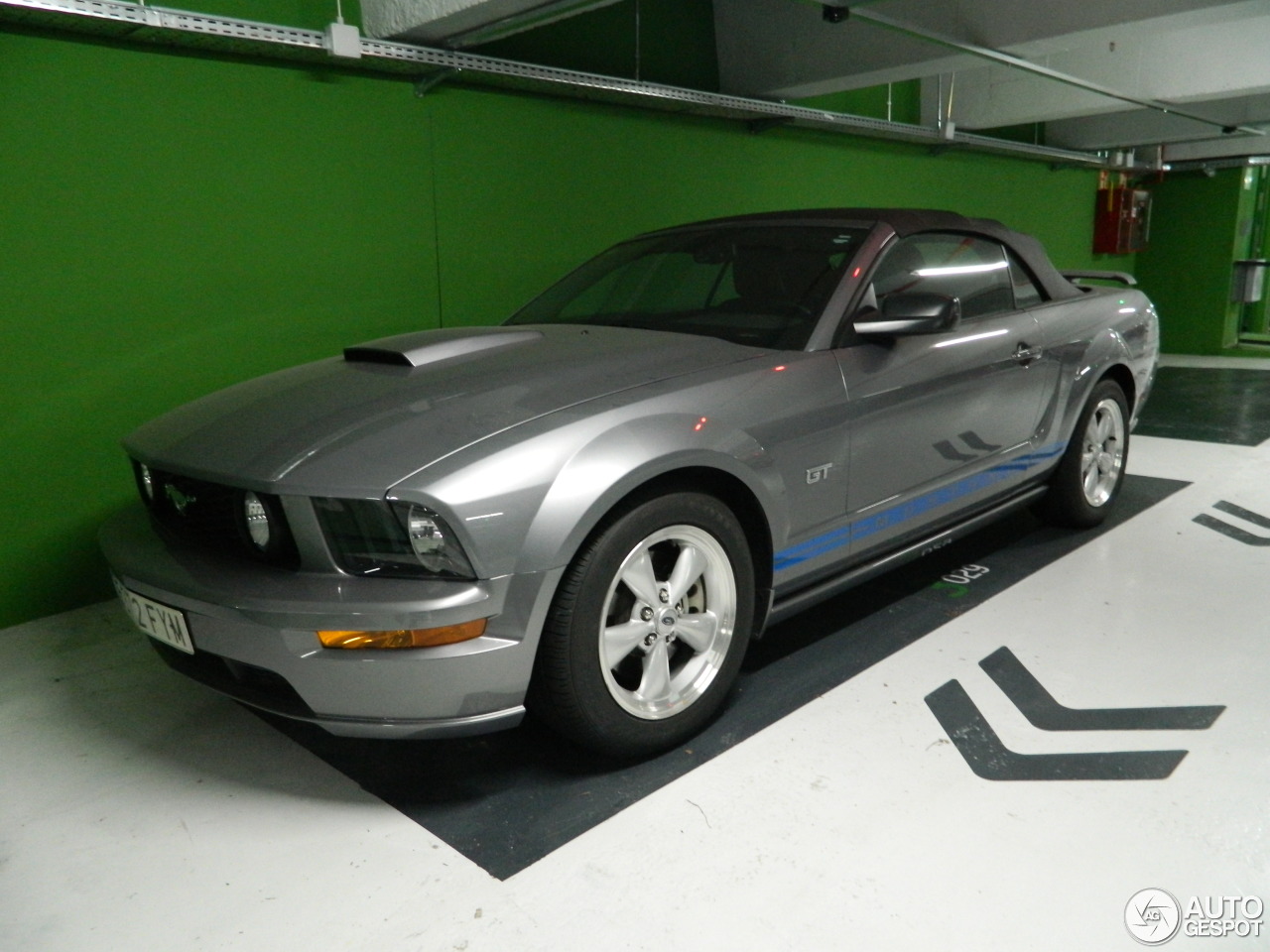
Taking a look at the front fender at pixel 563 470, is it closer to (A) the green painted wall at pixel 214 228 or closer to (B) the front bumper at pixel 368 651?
(B) the front bumper at pixel 368 651

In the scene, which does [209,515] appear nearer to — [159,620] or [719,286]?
[159,620]

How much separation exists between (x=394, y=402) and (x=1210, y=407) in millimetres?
6610

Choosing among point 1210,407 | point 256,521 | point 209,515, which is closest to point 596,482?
point 256,521

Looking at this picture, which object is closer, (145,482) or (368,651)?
(368,651)

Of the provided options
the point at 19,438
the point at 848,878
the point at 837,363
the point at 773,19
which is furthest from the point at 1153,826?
the point at 773,19

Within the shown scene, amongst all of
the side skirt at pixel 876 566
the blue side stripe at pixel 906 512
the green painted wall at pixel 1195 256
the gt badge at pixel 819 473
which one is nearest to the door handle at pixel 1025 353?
the blue side stripe at pixel 906 512

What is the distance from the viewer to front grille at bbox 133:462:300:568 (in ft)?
5.94

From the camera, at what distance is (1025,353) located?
9.84 feet

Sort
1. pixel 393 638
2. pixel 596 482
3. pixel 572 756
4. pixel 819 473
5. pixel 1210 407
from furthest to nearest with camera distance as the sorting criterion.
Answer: pixel 1210 407
pixel 819 473
pixel 572 756
pixel 596 482
pixel 393 638

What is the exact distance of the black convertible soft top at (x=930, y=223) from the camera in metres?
2.68

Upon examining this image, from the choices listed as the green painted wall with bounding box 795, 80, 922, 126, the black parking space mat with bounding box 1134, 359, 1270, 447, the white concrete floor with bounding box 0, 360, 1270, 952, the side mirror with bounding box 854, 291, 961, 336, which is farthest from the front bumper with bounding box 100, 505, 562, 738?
the black parking space mat with bounding box 1134, 359, 1270, 447

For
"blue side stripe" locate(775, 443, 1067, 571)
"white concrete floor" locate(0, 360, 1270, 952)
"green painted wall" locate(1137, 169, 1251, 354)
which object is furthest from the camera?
"green painted wall" locate(1137, 169, 1251, 354)

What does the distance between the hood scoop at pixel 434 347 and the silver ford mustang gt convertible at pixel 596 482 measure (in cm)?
1

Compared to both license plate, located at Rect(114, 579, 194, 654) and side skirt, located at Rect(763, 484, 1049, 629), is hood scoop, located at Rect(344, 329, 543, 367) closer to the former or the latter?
license plate, located at Rect(114, 579, 194, 654)
